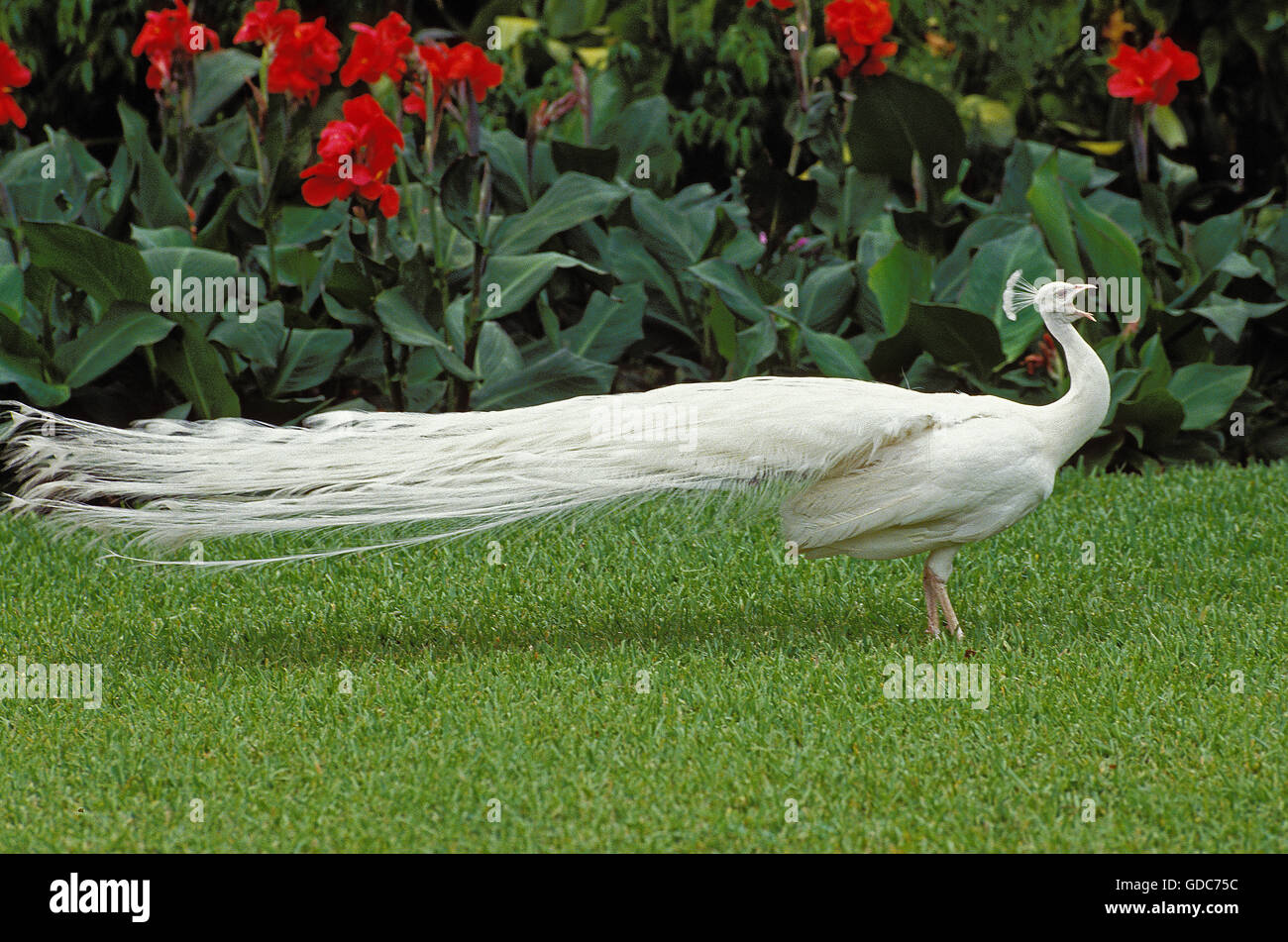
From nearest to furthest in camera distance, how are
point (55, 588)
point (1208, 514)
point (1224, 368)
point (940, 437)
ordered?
point (940, 437), point (55, 588), point (1208, 514), point (1224, 368)

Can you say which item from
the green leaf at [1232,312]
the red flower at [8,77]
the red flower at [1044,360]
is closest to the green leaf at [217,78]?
the red flower at [8,77]

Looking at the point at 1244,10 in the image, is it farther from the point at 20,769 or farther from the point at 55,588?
the point at 20,769

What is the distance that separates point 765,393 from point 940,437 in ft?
1.66

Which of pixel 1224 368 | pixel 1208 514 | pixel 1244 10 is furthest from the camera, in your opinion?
pixel 1244 10

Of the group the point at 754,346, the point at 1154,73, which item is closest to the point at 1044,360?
the point at 754,346

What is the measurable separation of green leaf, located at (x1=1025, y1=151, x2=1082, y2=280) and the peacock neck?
7.63 ft

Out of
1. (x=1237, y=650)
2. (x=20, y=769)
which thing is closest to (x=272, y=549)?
(x=20, y=769)

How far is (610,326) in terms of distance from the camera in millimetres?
6453

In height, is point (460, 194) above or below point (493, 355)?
above

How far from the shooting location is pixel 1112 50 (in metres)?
8.58

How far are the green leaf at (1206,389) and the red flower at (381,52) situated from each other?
12.0 feet

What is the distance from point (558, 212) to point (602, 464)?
2.65 metres

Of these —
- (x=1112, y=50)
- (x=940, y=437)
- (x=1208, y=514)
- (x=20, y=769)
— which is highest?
(x=1112, y=50)

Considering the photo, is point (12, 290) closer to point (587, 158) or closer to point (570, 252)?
point (570, 252)
